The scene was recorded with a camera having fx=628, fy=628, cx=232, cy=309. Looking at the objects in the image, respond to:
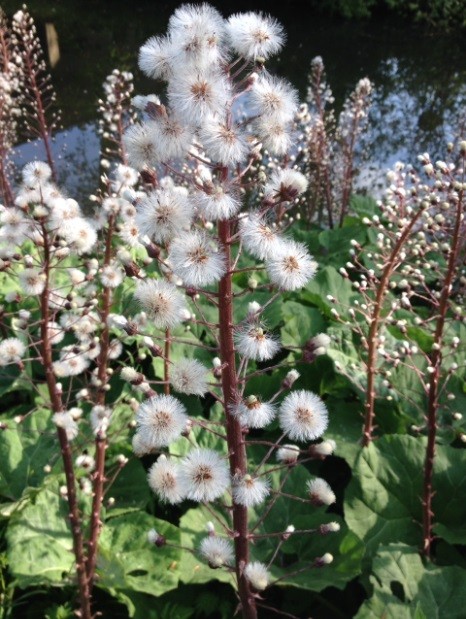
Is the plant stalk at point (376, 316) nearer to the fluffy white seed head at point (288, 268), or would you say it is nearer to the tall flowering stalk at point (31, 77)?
the fluffy white seed head at point (288, 268)

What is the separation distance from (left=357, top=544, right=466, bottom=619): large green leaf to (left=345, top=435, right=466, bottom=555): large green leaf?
25 centimetres

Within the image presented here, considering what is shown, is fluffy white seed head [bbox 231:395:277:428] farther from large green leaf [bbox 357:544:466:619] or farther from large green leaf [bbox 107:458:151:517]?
large green leaf [bbox 107:458:151:517]

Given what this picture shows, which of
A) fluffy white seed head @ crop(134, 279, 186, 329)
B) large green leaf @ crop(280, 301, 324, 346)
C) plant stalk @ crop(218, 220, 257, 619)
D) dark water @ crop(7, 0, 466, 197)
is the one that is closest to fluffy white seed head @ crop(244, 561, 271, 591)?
plant stalk @ crop(218, 220, 257, 619)

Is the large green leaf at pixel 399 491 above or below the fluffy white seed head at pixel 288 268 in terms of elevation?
below

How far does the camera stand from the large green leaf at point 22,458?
2.96 m

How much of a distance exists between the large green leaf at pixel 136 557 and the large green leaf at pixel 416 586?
2.60ft

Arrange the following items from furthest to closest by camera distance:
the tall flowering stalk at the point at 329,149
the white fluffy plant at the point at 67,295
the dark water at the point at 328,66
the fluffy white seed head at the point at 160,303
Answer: the dark water at the point at 328,66 < the tall flowering stalk at the point at 329,149 < the white fluffy plant at the point at 67,295 < the fluffy white seed head at the point at 160,303

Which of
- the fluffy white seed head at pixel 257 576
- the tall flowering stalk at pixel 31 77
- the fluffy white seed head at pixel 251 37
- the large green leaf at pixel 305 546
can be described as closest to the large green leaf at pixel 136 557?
the large green leaf at pixel 305 546

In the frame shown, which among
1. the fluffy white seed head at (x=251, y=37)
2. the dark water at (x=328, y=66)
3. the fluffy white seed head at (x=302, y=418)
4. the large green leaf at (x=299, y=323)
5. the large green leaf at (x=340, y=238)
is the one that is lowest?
the fluffy white seed head at (x=302, y=418)

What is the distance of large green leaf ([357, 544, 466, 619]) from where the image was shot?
7.24ft

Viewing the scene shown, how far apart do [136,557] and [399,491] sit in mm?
1193

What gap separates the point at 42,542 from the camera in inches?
104

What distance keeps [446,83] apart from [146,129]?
45.1ft

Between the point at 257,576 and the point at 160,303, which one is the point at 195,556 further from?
the point at 160,303
